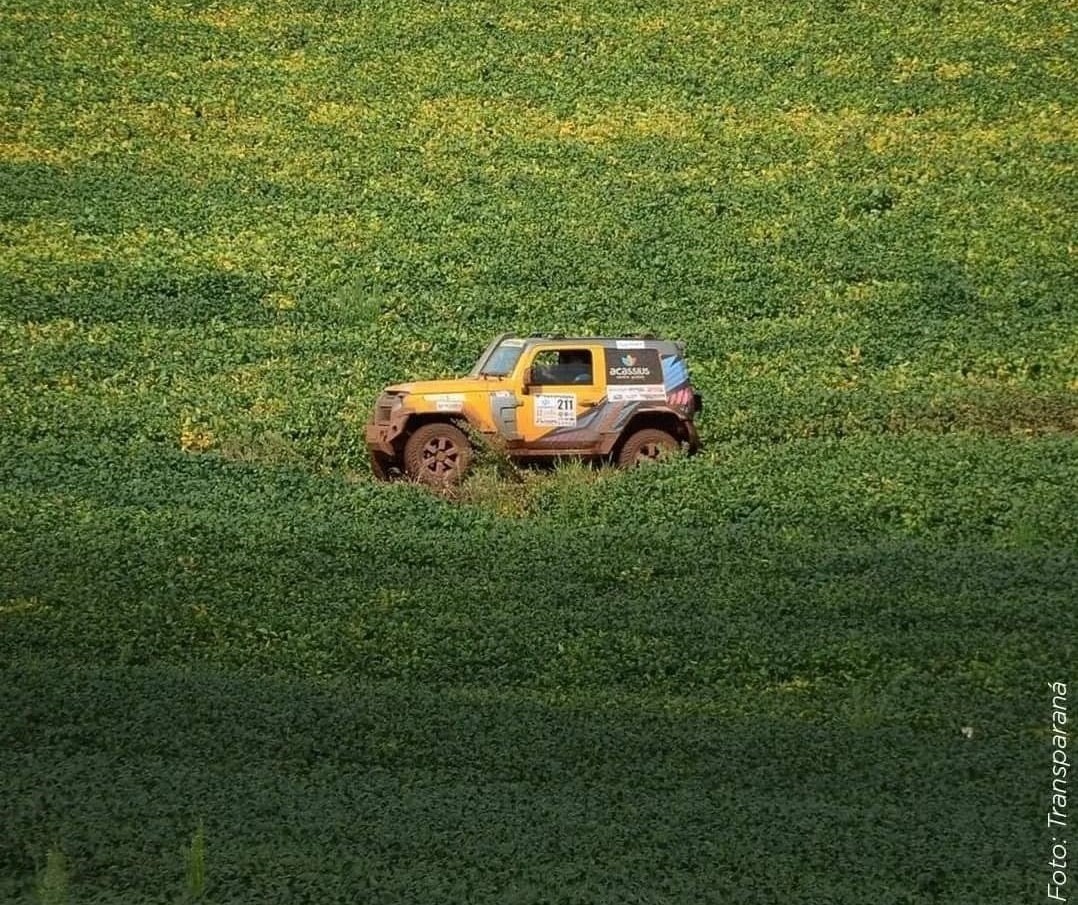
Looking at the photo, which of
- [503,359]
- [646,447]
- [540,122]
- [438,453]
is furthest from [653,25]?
[438,453]

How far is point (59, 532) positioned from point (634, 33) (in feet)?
77.9

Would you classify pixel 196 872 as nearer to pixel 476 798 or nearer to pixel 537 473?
pixel 476 798

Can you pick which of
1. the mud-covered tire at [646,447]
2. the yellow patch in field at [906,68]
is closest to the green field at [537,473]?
the yellow patch in field at [906,68]

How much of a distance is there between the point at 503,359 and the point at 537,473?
1.78 metres

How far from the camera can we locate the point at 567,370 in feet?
66.1

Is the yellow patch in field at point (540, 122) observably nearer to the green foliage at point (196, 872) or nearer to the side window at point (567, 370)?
the side window at point (567, 370)

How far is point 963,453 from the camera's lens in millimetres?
19812

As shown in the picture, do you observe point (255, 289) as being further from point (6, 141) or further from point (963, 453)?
point (963, 453)

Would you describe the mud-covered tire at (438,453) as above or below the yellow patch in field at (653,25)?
below

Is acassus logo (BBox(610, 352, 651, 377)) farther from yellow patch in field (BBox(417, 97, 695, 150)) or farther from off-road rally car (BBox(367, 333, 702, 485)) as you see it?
yellow patch in field (BBox(417, 97, 695, 150))

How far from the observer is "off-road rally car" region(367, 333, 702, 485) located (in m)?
19.7

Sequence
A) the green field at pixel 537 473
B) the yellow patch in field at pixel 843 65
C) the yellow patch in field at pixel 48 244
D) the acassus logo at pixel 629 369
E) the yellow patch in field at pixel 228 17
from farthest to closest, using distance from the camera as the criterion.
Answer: the yellow patch in field at pixel 228 17 → the yellow patch in field at pixel 843 65 → the yellow patch in field at pixel 48 244 → the acassus logo at pixel 629 369 → the green field at pixel 537 473

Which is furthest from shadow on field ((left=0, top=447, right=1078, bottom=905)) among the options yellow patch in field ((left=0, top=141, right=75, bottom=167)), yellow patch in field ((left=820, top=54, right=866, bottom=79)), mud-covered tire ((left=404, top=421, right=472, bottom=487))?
yellow patch in field ((left=820, top=54, right=866, bottom=79))

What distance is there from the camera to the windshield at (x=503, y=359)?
20344 millimetres
